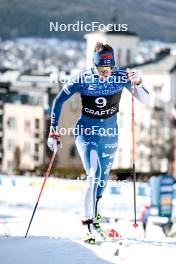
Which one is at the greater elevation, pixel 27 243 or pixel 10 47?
pixel 10 47

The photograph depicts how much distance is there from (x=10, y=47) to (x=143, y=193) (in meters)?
103

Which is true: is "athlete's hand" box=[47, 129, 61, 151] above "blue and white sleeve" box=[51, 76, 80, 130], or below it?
below

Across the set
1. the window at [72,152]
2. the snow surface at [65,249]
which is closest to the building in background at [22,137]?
the window at [72,152]

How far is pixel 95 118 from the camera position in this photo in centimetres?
914

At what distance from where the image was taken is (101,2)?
4178 inches

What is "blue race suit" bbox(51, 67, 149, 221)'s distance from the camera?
9.11 metres

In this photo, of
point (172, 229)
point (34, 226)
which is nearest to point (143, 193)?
point (172, 229)

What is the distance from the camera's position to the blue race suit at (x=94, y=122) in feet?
29.9

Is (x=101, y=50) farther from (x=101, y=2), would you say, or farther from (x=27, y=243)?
(x=101, y=2)

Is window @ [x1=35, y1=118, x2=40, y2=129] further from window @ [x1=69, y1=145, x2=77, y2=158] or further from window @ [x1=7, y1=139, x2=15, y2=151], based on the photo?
window @ [x1=7, y1=139, x2=15, y2=151]

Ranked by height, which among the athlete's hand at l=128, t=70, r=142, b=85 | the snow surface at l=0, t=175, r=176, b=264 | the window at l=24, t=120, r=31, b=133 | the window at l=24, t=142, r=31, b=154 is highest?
the window at l=24, t=120, r=31, b=133

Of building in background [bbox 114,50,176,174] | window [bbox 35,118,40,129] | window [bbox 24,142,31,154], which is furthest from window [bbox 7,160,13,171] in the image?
building in background [bbox 114,50,176,174]

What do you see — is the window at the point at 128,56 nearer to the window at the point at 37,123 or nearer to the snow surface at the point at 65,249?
the window at the point at 37,123

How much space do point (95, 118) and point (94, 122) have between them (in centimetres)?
4
